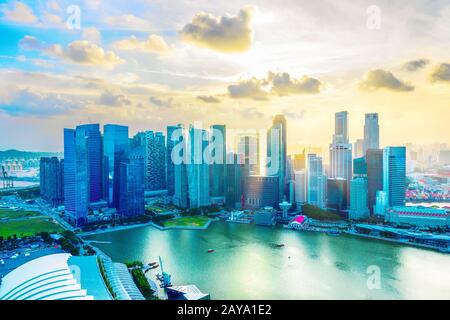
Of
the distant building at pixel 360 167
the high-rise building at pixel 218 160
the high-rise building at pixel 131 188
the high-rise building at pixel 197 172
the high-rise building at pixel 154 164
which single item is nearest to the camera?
the high-rise building at pixel 131 188

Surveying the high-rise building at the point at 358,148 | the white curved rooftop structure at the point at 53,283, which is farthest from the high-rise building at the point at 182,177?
the white curved rooftop structure at the point at 53,283

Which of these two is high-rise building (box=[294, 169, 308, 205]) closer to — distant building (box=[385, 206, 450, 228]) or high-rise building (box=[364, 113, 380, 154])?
high-rise building (box=[364, 113, 380, 154])

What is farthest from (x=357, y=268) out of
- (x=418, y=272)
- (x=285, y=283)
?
(x=285, y=283)

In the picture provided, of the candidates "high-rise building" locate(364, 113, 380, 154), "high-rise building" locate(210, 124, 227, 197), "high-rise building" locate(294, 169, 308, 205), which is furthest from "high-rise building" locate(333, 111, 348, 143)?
"high-rise building" locate(210, 124, 227, 197)

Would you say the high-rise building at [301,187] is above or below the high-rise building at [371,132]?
below

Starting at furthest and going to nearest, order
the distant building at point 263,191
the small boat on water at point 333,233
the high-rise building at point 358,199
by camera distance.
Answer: the distant building at point 263,191 → the high-rise building at point 358,199 → the small boat on water at point 333,233

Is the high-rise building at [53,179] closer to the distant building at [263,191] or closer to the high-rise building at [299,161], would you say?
the distant building at [263,191]
